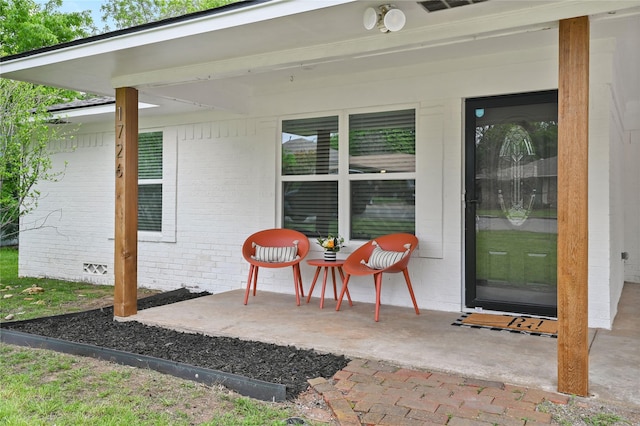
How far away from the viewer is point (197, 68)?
4.39 m

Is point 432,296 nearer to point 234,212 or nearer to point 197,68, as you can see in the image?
point 234,212

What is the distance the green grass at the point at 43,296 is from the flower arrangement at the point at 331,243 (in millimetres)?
2623

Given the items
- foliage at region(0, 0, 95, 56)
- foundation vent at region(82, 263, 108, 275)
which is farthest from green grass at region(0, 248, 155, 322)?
foliage at region(0, 0, 95, 56)

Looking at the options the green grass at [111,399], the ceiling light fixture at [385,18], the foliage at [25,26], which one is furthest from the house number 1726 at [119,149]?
the foliage at [25,26]

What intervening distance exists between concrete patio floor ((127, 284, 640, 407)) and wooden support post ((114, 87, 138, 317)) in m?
0.28

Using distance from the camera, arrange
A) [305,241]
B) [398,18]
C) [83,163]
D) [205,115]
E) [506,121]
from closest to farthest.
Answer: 1. [398,18]
2. [506,121]
3. [305,241]
4. [205,115]
5. [83,163]

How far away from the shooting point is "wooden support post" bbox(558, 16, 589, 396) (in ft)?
9.21

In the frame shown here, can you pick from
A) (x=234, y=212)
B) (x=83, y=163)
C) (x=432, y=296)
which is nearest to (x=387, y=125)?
(x=432, y=296)

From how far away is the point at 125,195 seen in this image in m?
4.72

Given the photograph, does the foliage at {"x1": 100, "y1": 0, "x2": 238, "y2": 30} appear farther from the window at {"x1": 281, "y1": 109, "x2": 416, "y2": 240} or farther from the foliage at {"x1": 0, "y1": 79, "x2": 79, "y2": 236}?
the window at {"x1": 281, "y1": 109, "x2": 416, "y2": 240}

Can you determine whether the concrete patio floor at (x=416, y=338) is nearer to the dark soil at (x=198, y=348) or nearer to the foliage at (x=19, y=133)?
the dark soil at (x=198, y=348)

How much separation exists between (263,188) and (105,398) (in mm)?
3542

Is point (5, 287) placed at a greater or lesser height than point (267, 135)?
lesser

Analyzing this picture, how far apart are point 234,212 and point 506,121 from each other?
10.8 ft
